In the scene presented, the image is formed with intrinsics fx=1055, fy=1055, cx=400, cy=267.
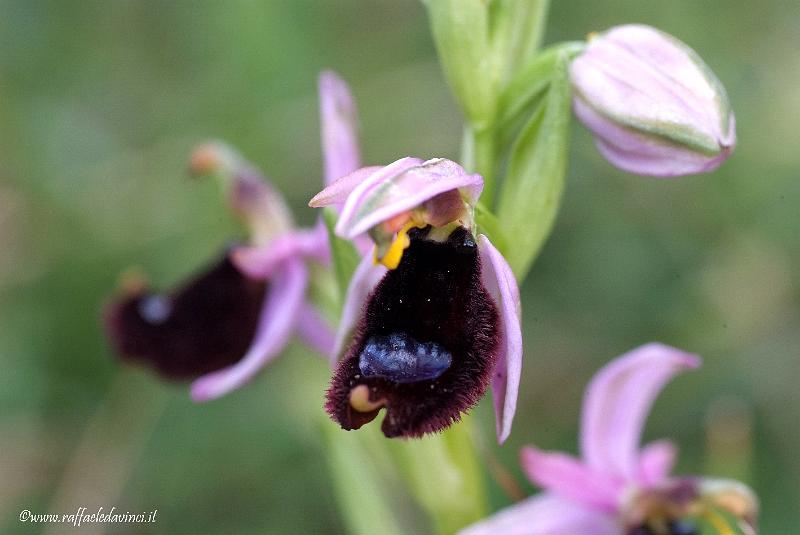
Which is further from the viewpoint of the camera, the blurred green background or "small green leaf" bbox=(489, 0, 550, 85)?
the blurred green background

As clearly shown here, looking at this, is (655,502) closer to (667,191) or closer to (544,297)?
(544,297)

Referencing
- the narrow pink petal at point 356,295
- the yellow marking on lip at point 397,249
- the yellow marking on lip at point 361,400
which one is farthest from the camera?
the narrow pink petal at point 356,295

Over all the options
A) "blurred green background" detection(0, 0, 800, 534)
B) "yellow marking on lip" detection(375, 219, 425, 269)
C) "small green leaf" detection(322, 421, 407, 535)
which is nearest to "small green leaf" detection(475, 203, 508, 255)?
"yellow marking on lip" detection(375, 219, 425, 269)

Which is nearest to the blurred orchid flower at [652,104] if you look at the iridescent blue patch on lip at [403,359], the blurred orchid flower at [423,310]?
the blurred orchid flower at [423,310]

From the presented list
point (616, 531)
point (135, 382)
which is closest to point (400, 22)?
point (135, 382)

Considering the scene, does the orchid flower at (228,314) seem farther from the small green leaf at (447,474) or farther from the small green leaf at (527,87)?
the small green leaf at (527,87)

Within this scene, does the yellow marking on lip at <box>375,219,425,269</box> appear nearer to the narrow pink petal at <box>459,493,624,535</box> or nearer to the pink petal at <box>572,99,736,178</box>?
the pink petal at <box>572,99,736,178</box>
